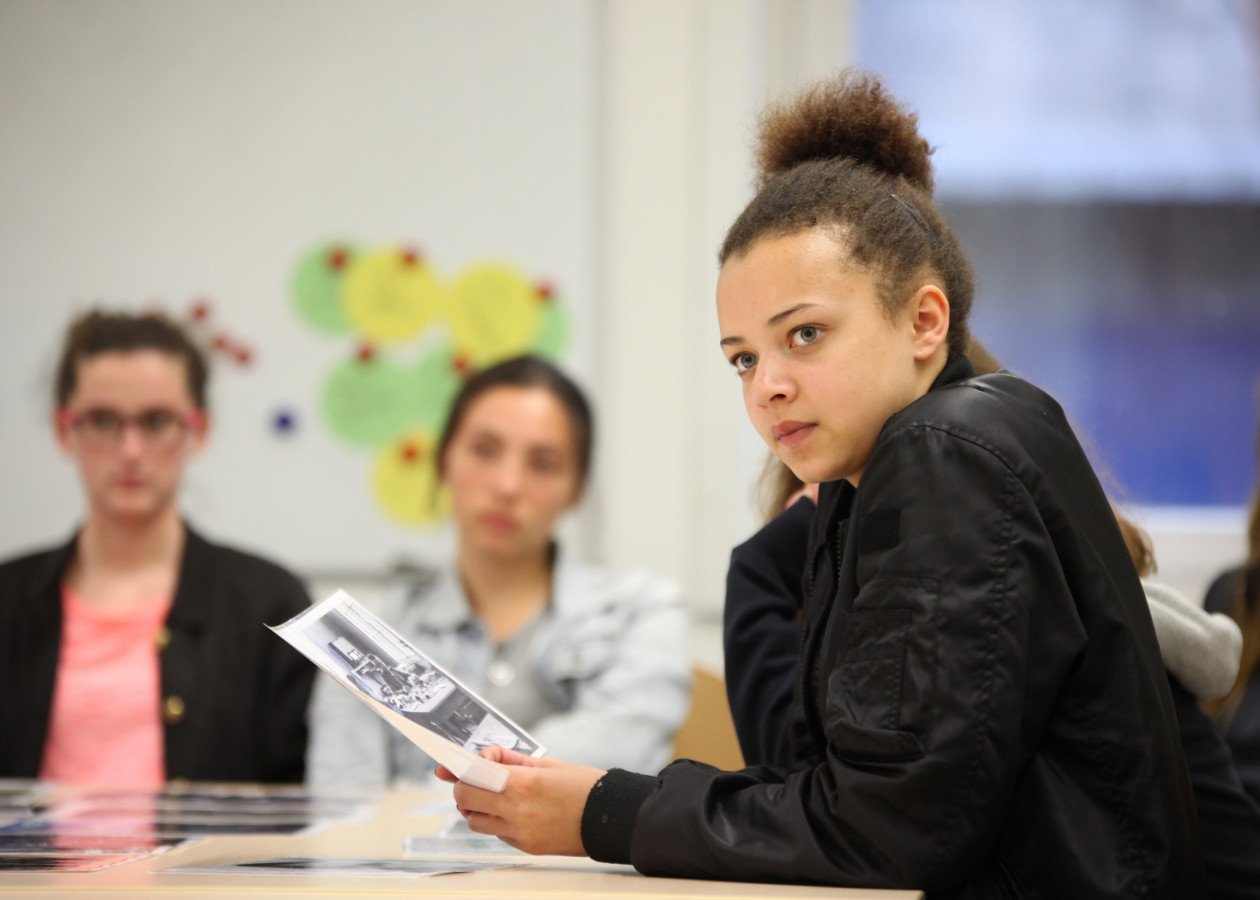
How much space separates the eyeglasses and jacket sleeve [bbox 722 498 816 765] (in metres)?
1.26

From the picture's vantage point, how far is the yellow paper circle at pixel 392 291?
9.34 feet

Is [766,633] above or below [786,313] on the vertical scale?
below

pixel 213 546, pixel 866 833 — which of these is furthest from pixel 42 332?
pixel 866 833

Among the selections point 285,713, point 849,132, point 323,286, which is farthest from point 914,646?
point 323,286

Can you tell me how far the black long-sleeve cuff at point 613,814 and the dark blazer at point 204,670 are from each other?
133 cm

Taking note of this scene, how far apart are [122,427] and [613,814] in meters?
1.56

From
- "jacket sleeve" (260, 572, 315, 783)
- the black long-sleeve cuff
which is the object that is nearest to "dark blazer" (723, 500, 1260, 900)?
the black long-sleeve cuff

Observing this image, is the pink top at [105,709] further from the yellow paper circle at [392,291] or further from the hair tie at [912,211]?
the hair tie at [912,211]

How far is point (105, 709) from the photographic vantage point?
2127mm

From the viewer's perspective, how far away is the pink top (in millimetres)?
2098

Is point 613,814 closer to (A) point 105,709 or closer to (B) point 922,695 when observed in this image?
(B) point 922,695

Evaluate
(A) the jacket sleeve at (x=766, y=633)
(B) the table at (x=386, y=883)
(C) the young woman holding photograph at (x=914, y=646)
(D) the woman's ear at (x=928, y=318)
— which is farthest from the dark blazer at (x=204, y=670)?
(D) the woman's ear at (x=928, y=318)

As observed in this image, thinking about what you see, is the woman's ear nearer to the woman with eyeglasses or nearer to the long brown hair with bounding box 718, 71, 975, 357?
the long brown hair with bounding box 718, 71, 975, 357

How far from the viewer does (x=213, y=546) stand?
2.36m
